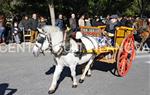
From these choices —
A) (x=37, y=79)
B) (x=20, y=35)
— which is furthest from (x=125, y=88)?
(x=20, y=35)

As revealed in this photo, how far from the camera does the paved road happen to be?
8.20m

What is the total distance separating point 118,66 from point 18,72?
10.1ft

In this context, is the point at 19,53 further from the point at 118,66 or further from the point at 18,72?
the point at 118,66

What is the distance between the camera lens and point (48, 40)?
25.0ft

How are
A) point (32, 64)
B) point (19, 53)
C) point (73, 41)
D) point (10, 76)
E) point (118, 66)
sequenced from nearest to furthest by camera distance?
point (73, 41) < point (118, 66) < point (10, 76) < point (32, 64) < point (19, 53)

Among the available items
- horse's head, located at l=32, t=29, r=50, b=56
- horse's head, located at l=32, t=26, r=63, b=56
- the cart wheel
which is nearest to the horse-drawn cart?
the cart wheel

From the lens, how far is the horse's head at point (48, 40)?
7625 mm

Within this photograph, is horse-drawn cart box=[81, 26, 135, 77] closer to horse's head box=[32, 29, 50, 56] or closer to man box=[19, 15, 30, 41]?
horse's head box=[32, 29, 50, 56]

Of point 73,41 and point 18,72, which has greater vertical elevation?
point 73,41

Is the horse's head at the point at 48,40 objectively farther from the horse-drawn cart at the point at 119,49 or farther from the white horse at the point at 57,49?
the horse-drawn cart at the point at 119,49

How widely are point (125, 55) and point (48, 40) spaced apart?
3017 millimetres

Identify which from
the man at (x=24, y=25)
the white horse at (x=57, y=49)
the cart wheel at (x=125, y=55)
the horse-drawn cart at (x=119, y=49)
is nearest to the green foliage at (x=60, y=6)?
the man at (x=24, y=25)

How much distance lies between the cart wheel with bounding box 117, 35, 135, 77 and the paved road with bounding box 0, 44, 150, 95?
0.70 ft

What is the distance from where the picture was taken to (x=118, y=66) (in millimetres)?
9422
